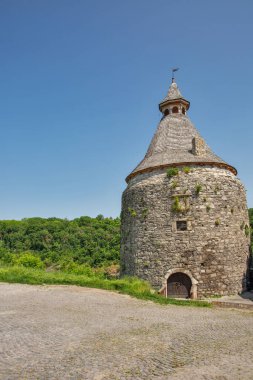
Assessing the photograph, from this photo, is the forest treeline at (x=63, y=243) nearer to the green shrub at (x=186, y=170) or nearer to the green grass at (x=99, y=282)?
the green grass at (x=99, y=282)

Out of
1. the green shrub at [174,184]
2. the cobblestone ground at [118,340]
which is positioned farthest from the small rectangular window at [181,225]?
the cobblestone ground at [118,340]

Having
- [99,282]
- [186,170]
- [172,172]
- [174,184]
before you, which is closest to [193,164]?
[186,170]

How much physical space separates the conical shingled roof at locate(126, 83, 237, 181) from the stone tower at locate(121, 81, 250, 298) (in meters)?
0.06

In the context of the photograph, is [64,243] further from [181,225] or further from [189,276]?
[189,276]

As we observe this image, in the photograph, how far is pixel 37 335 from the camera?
6441 millimetres

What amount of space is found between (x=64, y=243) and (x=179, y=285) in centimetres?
4344

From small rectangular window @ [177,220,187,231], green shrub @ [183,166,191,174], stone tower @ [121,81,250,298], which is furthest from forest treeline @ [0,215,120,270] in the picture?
green shrub @ [183,166,191,174]

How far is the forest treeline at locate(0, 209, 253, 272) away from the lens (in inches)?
1720

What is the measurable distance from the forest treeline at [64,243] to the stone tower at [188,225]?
26257 millimetres

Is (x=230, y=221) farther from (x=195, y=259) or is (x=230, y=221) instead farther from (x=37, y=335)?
(x=37, y=335)

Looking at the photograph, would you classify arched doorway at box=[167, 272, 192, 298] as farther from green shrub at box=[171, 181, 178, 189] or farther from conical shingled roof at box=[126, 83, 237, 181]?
conical shingled roof at box=[126, 83, 237, 181]

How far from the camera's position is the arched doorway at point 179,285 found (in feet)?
45.6

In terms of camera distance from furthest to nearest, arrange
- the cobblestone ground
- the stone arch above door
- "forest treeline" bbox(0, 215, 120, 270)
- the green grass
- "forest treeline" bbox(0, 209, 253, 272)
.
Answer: "forest treeline" bbox(0, 215, 120, 270) < "forest treeline" bbox(0, 209, 253, 272) < the stone arch above door < the green grass < the cobblestone ground

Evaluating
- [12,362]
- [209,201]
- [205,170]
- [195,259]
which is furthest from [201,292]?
[12,362]
